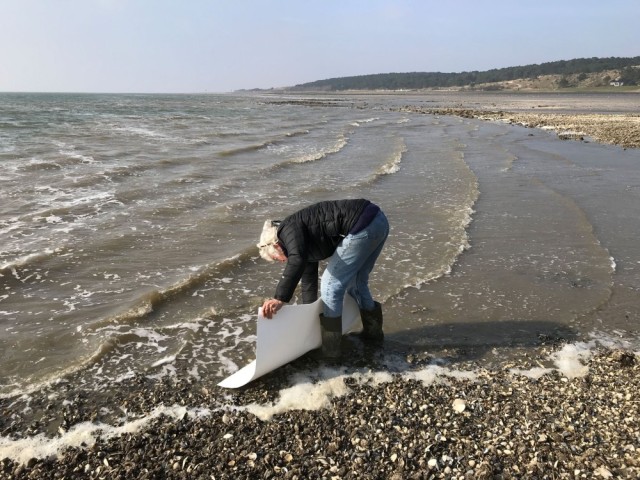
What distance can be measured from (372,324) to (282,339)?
125 cm

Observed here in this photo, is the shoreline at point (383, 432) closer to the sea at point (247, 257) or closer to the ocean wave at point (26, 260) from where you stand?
the sea at point (247, 257)

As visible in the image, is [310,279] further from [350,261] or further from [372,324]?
[372,324]

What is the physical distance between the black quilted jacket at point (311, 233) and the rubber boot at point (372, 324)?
113 centimetres

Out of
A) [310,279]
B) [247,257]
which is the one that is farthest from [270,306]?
[247,257]

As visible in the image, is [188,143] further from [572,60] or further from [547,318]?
[572,60]

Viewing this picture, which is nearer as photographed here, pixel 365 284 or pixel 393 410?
pixel 393 410

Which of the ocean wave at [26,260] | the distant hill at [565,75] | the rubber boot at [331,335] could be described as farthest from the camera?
the distant hill at [565,75]

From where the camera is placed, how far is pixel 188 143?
995 inches

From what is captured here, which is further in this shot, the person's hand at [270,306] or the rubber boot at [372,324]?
the rubber boot at [372,324]

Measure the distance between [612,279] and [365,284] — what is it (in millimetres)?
4764

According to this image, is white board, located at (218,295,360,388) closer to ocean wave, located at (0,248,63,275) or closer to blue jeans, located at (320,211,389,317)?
blue jeans, located at (320,211,389,317)

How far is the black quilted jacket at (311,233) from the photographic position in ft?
14.7

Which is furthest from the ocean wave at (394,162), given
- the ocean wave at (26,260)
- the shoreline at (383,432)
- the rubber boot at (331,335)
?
the shoreline at (383,432)

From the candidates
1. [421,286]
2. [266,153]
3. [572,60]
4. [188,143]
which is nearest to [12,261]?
[421,286]
